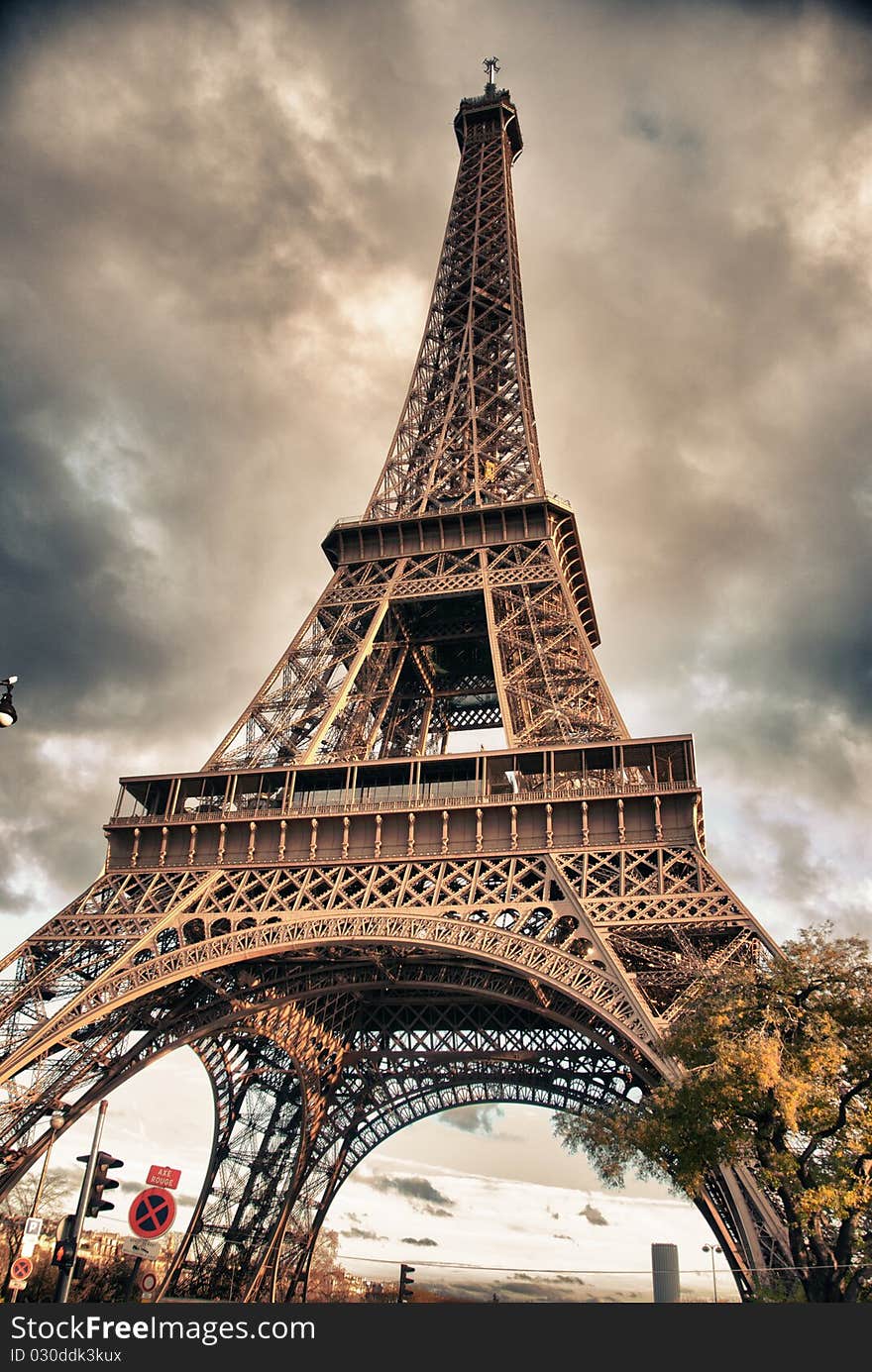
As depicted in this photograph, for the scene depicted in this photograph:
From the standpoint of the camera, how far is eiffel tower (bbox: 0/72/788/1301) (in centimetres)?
2778

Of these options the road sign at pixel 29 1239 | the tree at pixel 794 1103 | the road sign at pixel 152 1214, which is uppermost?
the tree at pixel 794 1103

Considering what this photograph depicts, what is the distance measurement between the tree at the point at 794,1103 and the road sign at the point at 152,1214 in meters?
11.0

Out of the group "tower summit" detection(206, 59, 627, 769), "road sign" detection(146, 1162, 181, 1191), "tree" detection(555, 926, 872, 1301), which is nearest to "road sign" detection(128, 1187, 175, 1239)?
"road sign" detection(146, 1162, 181, 1191)

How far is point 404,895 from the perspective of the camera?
97.9 feet

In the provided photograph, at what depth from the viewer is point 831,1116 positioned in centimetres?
1881

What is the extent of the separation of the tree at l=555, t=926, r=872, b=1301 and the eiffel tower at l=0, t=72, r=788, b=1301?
6.46 feet

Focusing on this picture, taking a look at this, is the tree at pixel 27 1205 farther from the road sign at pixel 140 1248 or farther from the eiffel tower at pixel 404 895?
the road sign at pixel 140 1248

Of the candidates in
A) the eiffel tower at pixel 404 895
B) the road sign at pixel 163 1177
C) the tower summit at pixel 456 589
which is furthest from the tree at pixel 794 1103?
the tower summit at pixel 456 589

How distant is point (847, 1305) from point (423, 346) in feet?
159

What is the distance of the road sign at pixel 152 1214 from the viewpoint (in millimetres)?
12008

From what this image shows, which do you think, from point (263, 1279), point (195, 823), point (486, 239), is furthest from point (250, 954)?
point (486, 239)

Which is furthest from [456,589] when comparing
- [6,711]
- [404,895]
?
[6,711]

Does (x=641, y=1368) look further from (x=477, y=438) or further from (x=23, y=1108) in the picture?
(x=477, y=438)

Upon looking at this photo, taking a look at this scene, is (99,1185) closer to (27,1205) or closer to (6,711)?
(6,711)
